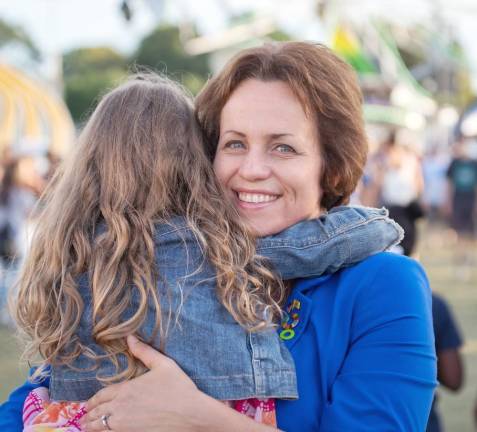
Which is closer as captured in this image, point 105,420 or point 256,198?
point 105,420

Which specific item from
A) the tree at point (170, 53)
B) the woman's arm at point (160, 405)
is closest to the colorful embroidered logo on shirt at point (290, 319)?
the woman's arm at point (160, 405)

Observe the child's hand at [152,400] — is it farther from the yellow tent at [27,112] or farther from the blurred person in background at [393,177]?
the yellow tent at [27,112]

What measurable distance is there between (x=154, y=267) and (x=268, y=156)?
0.47 metres

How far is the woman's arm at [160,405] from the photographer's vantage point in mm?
1694

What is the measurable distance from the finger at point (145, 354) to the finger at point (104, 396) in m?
0.09

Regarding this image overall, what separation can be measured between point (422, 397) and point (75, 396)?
79cm

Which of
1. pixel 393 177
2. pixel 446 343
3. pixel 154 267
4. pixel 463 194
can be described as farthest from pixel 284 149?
pixel 463 194

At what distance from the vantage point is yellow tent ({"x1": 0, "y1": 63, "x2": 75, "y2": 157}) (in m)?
14.6

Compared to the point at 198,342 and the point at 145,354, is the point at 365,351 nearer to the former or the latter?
the point at 198,342

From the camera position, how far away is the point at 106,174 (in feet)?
6.19

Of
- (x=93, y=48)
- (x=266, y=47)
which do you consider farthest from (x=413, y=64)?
(x=266, y=47)

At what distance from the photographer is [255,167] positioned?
6.64 feet

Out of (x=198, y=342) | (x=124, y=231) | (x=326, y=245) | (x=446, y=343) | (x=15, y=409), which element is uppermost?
(x=124, y=231)

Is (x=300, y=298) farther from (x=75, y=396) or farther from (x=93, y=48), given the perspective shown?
(x=93, y=48)
